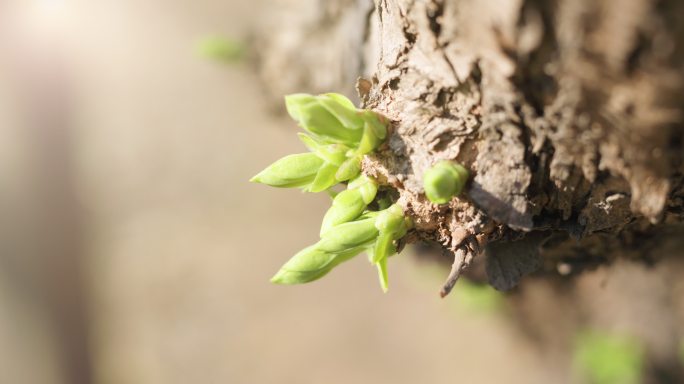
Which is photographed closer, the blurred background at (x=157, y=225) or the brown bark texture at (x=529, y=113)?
the brown bark texture at (x=529, y=113)

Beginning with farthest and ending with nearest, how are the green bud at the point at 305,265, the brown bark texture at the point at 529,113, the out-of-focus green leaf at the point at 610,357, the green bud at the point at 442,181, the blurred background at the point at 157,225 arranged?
1. the blurred background at the point at 157,225
2. the out-of-focus green leaf at the point at 610,357
3. the green bud at the point at 305,265
4. the green bud at the point at 442,181
5. the brown bark texture at the point at 529,113

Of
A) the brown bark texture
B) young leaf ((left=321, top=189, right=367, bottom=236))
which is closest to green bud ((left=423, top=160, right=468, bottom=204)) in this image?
the brown bark texture

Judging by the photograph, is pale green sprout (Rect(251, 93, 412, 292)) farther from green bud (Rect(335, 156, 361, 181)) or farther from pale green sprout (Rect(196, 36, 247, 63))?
pale green sprout (Rect(196, 36, 247, 63))

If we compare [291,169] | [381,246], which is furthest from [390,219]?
[291,169]

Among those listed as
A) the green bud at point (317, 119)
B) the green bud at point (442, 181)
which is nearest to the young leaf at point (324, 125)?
the green bud at point (317, 119)

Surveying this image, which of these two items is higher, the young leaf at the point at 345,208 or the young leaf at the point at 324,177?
the young leaf at the point at 324,177

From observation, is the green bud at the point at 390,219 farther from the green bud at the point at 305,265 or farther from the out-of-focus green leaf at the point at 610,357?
the out-of-focus green leaf at the point at 610,357

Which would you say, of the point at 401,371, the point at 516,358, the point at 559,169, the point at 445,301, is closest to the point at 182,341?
the point at 401,371
